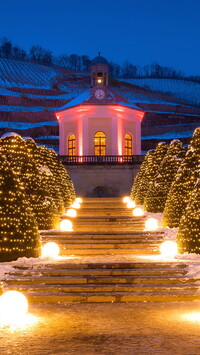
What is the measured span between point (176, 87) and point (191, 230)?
74476 millimetres

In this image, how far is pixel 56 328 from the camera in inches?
271

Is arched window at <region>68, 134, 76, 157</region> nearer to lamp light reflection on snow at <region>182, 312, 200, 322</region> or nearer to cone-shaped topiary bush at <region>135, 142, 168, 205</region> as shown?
cone-shaped topiary bush at <region>135, 142, 168, 205</region>

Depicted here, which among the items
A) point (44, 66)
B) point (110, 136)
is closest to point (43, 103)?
point (44, 66)

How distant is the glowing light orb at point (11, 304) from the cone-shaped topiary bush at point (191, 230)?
539 centimetres

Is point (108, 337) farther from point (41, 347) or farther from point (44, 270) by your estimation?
point (44, 270)

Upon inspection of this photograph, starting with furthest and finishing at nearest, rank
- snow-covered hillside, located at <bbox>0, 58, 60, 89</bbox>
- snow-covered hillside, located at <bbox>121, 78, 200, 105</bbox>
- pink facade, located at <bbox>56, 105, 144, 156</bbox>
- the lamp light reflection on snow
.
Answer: snow-covered hillside, located at <bbox>121, 78, 200, 105</bbox> < snow-covered hillside, located at <bbox>0, 58, 60, 89</bbox> < pink facade, located at <bbox>56, 105, 144, 156</bbox> < the lamp light reflection on snow

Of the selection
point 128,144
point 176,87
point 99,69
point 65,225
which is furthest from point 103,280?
point 176,87

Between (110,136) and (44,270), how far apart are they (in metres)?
30.1

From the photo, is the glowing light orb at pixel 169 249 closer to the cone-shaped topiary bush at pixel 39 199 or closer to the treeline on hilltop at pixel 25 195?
the treeline on hilltop at pixel 25 195

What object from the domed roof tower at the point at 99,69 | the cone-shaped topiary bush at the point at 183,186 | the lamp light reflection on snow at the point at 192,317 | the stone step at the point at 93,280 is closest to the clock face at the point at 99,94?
the domed roof tower at the point at 99,69

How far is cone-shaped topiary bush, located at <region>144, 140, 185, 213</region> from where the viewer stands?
18766 millimetres

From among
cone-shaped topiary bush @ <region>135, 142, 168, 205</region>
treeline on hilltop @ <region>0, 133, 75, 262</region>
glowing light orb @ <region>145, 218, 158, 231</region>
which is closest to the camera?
treeline on hilltop @ <region>0, 133, 75, 262</region>

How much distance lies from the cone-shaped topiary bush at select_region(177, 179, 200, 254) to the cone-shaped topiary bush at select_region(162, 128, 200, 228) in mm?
2806

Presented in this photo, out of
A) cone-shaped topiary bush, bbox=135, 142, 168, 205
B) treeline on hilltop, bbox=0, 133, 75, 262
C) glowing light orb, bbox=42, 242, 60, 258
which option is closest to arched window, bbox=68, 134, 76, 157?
treeline on hilltop, bbox=0, 133, 75, 262
